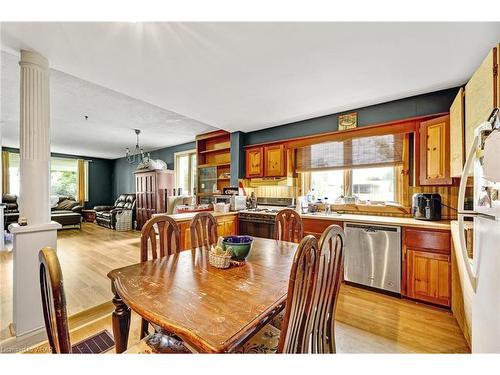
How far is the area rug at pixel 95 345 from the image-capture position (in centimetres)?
169

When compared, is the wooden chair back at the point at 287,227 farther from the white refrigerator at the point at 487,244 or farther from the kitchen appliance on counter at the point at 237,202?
the kitchen appliance on counter at the point at 237,202

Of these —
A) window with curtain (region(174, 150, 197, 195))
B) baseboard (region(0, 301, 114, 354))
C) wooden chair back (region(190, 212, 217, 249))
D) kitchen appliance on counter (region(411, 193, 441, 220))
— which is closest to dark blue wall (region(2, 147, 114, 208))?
window with curtain (region(174, 150, 197, 195))

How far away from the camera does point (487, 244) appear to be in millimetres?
967

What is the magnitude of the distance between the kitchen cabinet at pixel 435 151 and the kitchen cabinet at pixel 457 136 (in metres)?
0.11

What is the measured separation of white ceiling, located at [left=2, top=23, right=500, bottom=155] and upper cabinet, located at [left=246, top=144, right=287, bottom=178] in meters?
1.00

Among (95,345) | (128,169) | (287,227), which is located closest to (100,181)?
(128,169)

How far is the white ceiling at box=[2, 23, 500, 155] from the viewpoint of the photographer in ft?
5.26

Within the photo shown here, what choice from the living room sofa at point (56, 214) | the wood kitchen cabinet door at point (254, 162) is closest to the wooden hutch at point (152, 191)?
the living room sofa at point (56, 214)

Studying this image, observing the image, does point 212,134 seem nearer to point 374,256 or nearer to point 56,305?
point 374,256

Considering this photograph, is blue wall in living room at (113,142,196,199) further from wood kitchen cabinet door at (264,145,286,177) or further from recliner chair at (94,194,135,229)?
wood kitchen cabinet door at (264,145,286,177)

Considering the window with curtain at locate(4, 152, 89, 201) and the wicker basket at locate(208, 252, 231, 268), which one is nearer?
the wicker basket at locate(208, 252, 231, 268)
